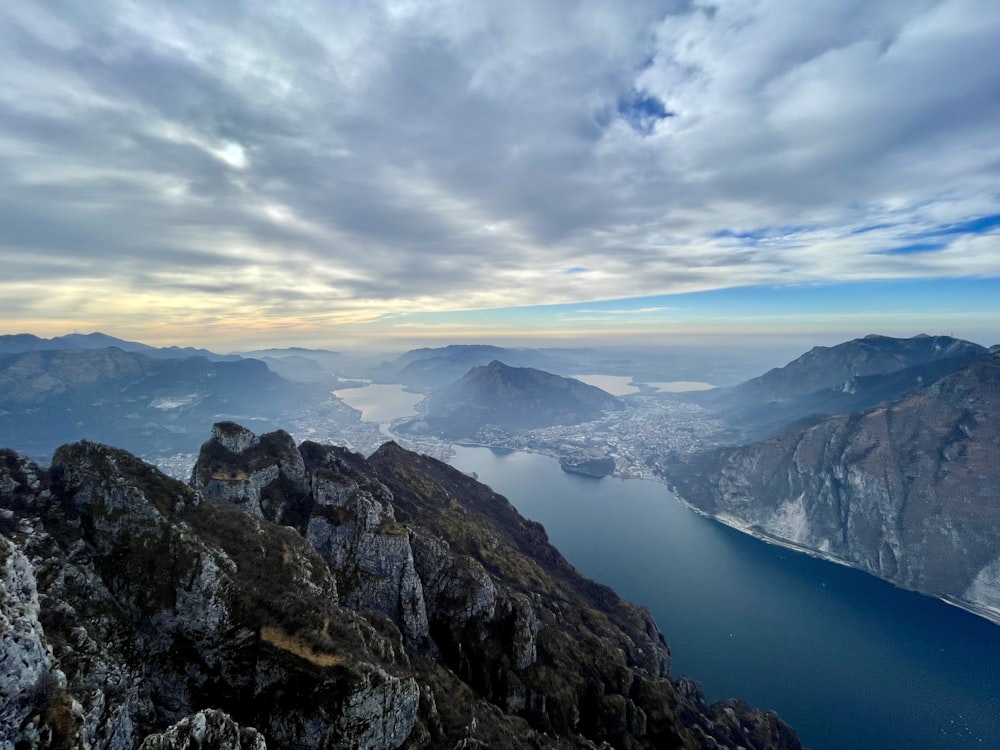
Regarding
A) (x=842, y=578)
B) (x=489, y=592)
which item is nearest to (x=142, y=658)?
(x=489, y=592)

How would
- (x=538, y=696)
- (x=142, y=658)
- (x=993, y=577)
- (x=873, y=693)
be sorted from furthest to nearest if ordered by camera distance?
(x=993, y=577), (x=873, y=693), (x=538, y=696), (x=142, y=658)

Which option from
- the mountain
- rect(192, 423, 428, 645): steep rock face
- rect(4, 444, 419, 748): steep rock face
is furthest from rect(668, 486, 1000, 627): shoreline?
rect(4, 444, 419, 748): steep rock face

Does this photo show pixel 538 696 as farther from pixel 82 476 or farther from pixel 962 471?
pixel 962 471

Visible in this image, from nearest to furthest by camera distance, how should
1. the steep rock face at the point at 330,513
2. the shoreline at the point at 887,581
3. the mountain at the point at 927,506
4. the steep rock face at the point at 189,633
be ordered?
the steep rock face at the point at 189,633, the steep rock face at the point at 330,513, the shoreline at the point at 887,581, the mountain at the point at 927,506

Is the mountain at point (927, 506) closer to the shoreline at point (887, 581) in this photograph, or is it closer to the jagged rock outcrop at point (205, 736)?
the shoreline at point (887, 581)

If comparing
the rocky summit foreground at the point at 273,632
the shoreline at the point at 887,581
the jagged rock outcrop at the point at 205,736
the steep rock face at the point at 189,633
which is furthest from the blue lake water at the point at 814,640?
the jagged rock outcrop at the point at 205,736

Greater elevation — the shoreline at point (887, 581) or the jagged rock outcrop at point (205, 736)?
the jagged rock outcrop at point (205, 736)

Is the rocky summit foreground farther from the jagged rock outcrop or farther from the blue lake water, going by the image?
the blue lake water
